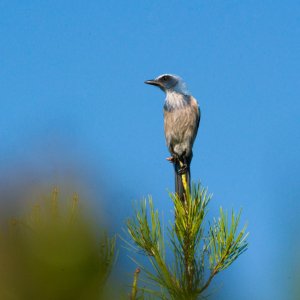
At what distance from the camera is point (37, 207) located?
266 cm

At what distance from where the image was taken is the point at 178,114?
6277 mm

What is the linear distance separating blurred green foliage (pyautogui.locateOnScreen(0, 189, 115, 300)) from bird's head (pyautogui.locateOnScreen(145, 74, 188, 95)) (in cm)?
353

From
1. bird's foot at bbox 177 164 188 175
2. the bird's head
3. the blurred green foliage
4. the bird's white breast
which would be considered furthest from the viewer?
the bird's white breast

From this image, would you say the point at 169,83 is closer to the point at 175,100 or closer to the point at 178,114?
the point at 175,100

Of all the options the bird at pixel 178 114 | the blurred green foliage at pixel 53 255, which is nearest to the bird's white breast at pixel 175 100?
the bird at pixel 178 114

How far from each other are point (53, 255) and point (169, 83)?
3.81 meters

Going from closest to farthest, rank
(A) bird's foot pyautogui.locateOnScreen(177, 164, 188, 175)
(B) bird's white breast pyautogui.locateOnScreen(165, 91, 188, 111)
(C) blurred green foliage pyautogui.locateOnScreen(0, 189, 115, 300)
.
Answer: (C) blurred green foliage pyautogui.locateOnScreen(0, 189, 115, 300)
(A) bird's foot pyautogui.locateOnScreen(177, 164, 188, 175)
(B) bird's white breast pyautogui.locateOnScreen(165, 91, 188, 111)

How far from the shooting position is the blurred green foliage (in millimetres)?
2527

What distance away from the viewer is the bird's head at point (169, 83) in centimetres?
612

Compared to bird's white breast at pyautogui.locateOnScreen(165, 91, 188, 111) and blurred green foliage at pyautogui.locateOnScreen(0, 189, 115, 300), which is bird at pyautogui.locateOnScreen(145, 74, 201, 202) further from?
blurred green foliage at pyautogui.locateOnScreen(0, 189, 115, 300)

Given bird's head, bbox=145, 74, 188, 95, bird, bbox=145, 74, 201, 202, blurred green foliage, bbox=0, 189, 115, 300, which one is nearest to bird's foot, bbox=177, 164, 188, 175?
bird, bbox=145, 74, 201, 202

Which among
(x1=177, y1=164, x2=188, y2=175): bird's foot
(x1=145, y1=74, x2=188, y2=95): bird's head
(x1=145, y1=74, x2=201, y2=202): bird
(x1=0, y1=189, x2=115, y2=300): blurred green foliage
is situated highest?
(x1=145, y1=74, x2=188, y2=95): bird's head

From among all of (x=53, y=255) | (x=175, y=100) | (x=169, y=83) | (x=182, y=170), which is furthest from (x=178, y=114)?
(x=53, y=255)

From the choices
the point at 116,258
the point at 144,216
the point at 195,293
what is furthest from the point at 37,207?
the point at 195,293
